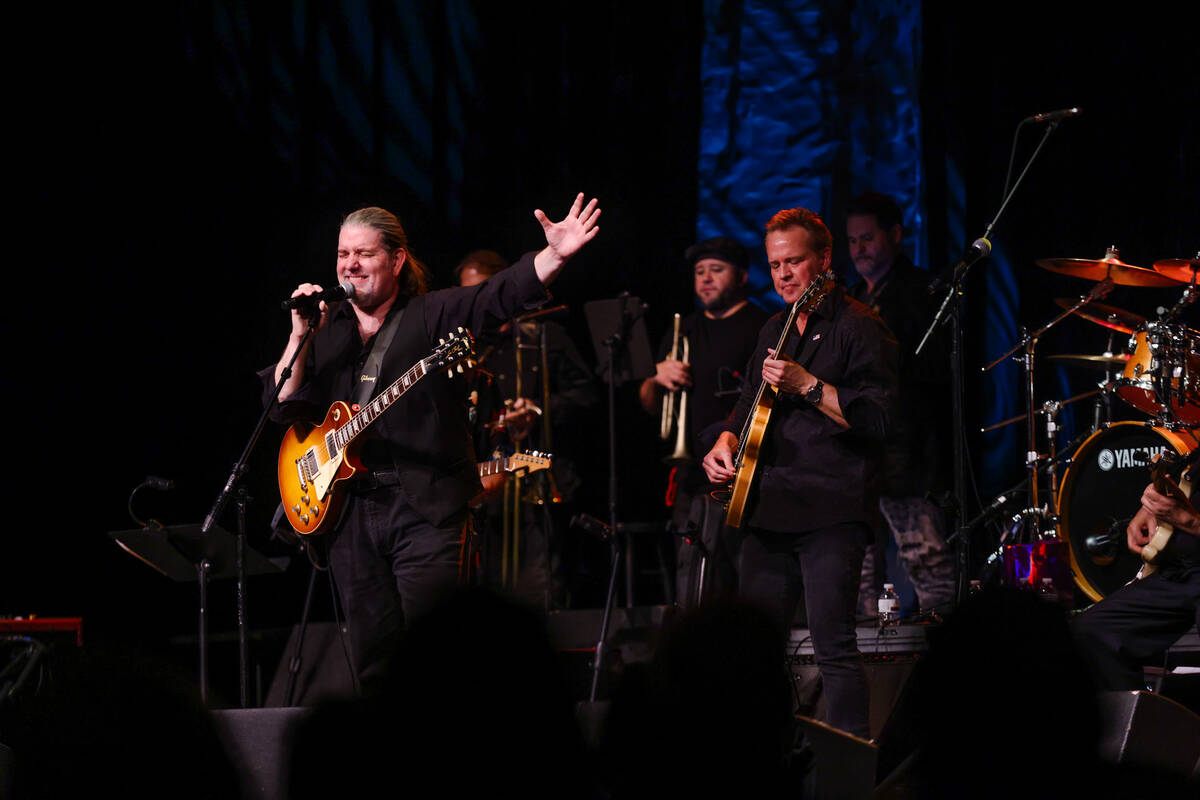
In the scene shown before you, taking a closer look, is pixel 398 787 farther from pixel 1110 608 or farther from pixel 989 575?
pixel 989 575

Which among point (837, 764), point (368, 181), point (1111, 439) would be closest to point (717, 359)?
point (1111, 439)

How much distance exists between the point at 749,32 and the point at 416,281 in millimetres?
4343

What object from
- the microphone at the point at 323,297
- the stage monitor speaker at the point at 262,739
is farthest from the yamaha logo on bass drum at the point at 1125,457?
the stage monitor speaker at the point at 262,739

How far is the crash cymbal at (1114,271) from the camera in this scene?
5.68 meters

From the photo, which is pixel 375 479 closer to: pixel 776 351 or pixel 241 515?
Answer: pixel 241 515

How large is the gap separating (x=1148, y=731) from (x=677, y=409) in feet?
15.9

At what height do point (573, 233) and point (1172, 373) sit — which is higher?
point (573, 233)

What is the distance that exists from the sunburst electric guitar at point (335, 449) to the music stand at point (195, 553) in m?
0.91

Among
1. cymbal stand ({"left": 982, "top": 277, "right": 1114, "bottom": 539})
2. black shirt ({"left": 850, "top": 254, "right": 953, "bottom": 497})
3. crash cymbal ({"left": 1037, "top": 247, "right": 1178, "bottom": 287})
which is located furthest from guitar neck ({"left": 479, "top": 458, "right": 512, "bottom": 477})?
crash cymbal ({"left": 1037, "top": 247, "right": 1178, "bottom": 287})

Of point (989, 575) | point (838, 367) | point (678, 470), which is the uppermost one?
point (838, 367)

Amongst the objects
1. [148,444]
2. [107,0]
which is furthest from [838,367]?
[107,0]

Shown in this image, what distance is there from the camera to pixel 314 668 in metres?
6.75

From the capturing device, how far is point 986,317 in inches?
286

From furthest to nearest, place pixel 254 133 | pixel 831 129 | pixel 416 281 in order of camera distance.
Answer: pixel 831 129
pixel 254 133
pixel 416 281
